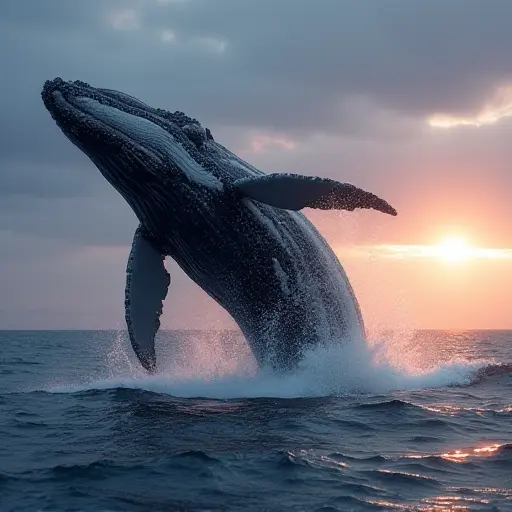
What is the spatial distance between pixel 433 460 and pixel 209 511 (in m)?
3.19

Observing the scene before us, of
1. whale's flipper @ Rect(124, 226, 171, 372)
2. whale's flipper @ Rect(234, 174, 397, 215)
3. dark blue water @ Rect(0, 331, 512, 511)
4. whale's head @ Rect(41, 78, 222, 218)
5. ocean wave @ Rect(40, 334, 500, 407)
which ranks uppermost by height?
whale's head @ Rect(41, 78, 222, 218)

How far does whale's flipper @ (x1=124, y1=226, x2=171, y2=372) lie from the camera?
42.0 ft

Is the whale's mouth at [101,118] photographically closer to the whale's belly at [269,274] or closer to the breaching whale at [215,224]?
the breaching whale at [215,224]

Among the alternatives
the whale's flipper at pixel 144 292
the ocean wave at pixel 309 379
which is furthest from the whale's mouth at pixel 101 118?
the ocean wave at pixel 309 379

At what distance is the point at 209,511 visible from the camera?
6.82 m

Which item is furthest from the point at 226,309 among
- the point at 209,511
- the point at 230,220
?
the point at 209,511

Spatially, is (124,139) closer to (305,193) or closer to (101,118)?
(101,118)

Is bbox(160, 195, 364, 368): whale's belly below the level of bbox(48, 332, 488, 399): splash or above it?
above

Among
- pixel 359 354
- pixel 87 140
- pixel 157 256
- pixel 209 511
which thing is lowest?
pixel 209 511

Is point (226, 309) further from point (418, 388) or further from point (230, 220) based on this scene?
point (418, 388)

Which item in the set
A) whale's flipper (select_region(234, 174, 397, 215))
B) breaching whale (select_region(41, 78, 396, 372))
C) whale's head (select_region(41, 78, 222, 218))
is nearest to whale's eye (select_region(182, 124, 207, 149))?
breaching whale (select_region(41, 78, 396, 372))

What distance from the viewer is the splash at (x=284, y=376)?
1348cm

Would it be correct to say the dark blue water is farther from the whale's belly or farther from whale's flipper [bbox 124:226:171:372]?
whale's flipper [bbox 124:226:171:372]

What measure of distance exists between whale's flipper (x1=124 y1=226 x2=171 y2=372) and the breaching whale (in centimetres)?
2
